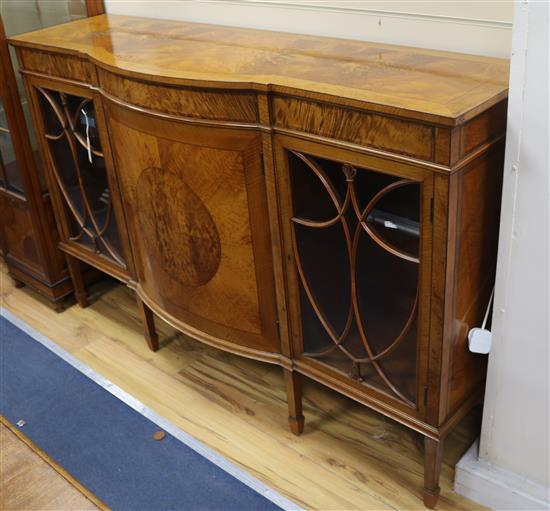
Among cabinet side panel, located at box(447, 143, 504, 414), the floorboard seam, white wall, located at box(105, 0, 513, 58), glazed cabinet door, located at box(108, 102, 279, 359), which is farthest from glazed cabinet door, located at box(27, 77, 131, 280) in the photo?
cabinet side panel, located at box(447, 143, 504, 414)

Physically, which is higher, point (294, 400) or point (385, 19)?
point (385, 19)

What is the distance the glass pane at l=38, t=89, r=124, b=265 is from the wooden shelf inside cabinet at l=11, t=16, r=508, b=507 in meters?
0.01

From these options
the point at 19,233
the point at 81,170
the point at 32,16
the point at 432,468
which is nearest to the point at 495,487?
the point at 432,468

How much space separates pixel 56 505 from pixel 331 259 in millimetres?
681

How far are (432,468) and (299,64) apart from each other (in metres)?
0.71

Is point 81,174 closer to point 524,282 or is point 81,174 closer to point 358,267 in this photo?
point 358,267

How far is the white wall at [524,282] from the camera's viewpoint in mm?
909

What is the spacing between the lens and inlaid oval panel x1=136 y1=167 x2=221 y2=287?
1.27 metres

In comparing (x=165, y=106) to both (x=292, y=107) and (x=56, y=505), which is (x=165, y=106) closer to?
(x=292, y=107)

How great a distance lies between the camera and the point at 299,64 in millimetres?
1165

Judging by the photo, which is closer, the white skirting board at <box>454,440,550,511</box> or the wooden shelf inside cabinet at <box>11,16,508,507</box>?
the wooden shelf inside cabinet at <box>11,16,508,507</box>

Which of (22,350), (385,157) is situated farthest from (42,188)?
(385,157)

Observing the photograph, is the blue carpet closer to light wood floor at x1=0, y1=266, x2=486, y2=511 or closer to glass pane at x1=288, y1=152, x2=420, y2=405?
light wood floor at x1=0, y1=266, x2=486, y2=511

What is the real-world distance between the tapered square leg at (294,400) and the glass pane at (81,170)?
523 mm
